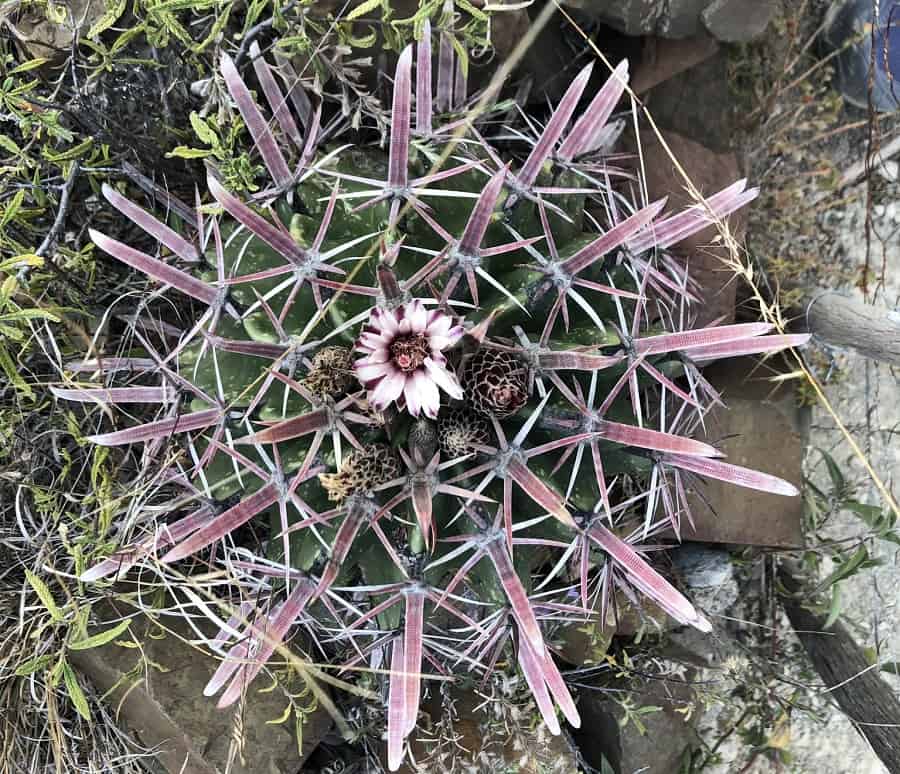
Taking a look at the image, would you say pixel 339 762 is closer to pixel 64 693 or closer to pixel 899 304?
pixel 64 693

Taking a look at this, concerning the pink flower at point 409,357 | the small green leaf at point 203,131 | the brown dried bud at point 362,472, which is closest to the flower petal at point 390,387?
the pink flower at point 409,357

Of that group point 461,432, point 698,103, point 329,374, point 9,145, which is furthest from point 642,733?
point 9,145

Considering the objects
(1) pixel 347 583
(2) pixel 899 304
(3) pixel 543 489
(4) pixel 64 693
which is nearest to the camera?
(3) pixel 543 489

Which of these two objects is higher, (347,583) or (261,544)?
(347,583)

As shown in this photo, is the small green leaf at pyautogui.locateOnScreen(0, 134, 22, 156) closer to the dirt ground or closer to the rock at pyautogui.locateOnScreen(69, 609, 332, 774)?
the rock at pyautogui.locateOnScreen(69, 609, 332, 774)

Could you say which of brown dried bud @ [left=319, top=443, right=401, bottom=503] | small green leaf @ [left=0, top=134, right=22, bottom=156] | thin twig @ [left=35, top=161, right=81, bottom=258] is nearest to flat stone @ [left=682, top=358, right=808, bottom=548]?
brown dried bud @ [left=319, top=443, right=401, bottom=503]

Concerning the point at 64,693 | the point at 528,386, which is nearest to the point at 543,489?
the point at 528,386

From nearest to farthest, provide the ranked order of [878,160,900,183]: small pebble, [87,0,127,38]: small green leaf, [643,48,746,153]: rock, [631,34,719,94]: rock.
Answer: [87,0,127,38]: small green leaf < [631,34,719,94]: rock < [643,48,746,153]: rock < [878,160,900,183]: small pebble
